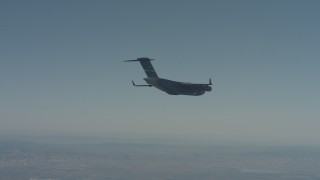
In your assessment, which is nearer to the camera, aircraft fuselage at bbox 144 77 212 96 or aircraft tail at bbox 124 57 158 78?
aircraft fuselage at bbox 144 77 212 96

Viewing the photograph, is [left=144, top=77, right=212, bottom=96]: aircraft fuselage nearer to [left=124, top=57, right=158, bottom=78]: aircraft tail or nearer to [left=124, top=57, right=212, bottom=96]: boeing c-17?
[left=124, top=57, right=212, bottom=96]: boeing c-17

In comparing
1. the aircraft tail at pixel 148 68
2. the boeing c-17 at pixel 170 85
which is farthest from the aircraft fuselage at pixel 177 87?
the aircraft tail at pixel 148 68

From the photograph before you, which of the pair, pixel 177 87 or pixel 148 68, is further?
pixel 177 87

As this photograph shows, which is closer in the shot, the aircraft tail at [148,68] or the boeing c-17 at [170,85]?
the boeing c-17 at [170,85]

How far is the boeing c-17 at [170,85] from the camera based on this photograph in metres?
58.8

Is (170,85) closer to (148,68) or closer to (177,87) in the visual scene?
(177,87)

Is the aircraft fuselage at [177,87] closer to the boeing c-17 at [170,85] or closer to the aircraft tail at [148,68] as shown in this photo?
the boeing c-17 at [170,85]

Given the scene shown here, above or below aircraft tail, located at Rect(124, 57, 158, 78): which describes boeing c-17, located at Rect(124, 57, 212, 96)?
below

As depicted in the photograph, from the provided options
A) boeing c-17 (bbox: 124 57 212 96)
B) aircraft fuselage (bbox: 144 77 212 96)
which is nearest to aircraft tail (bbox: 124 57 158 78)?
boeing c-17 (bbox: 124 57 212 96)

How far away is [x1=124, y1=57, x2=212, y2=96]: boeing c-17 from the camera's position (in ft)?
193

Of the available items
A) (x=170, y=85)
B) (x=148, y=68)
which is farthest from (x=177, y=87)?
(x=148, y=68)

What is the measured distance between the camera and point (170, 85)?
59.8 m

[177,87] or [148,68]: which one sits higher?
[148,68]

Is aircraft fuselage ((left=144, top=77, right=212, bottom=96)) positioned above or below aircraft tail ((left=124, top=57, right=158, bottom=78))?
below
